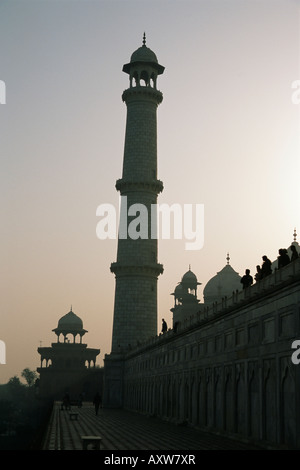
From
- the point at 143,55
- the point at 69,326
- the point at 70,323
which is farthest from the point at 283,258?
the point at 70,323

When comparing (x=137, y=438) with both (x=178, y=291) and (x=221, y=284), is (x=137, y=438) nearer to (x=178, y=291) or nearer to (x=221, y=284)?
(x=221, y=284)

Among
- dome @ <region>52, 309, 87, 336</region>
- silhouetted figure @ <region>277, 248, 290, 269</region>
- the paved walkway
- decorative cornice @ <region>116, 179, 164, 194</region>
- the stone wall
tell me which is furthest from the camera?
dome @ <region>52, 309, 87, 336</region>

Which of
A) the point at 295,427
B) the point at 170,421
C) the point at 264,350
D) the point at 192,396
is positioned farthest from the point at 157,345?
the point at 295,427

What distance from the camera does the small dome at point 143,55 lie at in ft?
208

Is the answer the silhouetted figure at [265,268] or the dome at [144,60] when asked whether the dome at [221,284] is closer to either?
the dome at [144,60]

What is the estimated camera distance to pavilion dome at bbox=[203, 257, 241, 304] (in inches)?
2761

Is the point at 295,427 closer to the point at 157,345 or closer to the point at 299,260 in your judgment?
the point at 299,260

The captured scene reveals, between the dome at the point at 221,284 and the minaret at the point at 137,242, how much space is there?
12.4 m

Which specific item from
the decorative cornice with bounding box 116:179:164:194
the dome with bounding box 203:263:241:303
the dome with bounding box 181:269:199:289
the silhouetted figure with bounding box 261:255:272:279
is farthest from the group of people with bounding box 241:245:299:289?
the dome with bounding box 181:269:199:289

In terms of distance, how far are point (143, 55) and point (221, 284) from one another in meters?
24.9

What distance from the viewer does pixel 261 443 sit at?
22781 mm

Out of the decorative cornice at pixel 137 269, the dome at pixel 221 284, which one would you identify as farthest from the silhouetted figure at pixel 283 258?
the dome at pixel 221 284

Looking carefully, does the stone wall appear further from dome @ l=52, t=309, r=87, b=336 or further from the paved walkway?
dome @ l=52, t=309, r=87, b=336
